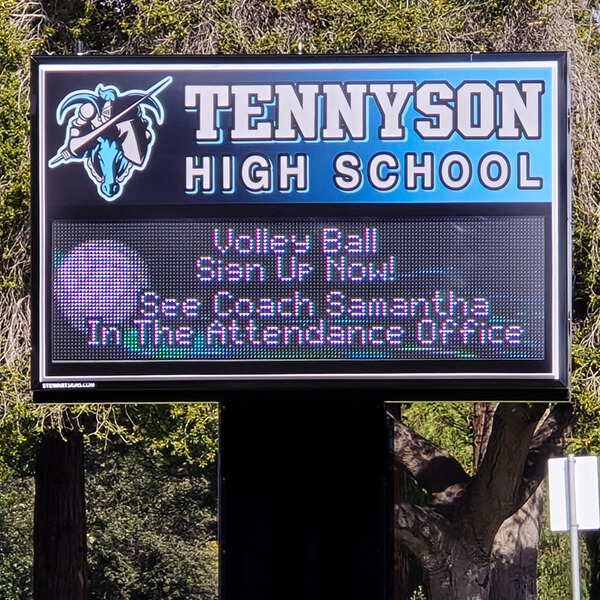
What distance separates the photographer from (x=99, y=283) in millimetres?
7551

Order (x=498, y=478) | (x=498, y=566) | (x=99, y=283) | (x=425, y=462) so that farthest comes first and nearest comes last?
(x=498, y=566) < (x=425, y=462) < (x=498, y=478) < (x=99, y=283)

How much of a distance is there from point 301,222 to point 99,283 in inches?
45.2

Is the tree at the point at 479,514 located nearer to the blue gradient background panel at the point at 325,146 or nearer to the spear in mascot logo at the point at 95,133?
the blue gradient background panel at the point at 325,146

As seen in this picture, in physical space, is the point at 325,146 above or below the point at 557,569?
above

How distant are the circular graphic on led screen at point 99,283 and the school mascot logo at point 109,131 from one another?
0.35 metres

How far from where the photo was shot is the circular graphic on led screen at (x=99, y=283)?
7.50m

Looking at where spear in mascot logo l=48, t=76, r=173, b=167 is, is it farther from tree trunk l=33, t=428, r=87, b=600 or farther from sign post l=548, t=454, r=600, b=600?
tree trunk l=33, t=428, r=87, b=600

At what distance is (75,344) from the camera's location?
24.9 feet

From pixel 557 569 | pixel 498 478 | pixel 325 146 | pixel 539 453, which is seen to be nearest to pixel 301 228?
pixel 325 146

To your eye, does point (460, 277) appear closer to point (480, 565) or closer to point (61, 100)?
point (61, 100)

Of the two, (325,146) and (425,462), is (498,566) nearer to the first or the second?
(425,462)

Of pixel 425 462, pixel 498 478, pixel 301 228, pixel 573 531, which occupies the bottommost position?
pixel 573 531

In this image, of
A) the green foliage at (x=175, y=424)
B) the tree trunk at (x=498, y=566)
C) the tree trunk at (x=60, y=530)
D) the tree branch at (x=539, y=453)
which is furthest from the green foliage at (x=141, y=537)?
the green foliage at (x=175, y=424)

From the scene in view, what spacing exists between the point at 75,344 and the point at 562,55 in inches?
123
